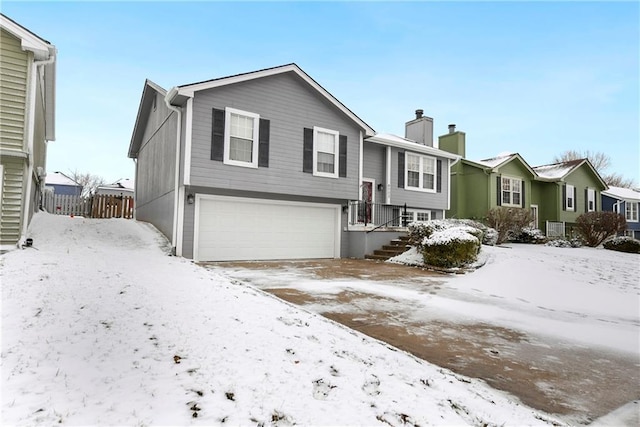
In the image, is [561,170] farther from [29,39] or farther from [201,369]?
[29,39]

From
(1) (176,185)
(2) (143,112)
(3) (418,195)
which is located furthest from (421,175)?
(2) (143,112)

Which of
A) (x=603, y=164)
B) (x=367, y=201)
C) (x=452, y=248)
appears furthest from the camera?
(x=603, y=164)

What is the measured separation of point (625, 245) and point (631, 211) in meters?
20.9

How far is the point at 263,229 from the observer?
12109 millimetres

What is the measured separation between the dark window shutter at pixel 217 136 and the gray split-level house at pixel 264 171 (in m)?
0.03

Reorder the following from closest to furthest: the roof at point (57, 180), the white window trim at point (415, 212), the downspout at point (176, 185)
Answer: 1. the downspout at point (176, 185)
2. the white window trim at point (415, 212)
3. the roof at point (57, 180)

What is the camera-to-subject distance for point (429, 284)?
8.19 metres

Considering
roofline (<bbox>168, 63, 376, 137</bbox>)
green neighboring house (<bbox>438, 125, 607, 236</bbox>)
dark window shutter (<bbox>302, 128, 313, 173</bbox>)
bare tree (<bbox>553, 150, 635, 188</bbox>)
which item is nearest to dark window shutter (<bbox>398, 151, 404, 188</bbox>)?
roofline (<bbox>168, 63, 376, 137</bbox>)

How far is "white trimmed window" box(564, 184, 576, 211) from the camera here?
79.2ft

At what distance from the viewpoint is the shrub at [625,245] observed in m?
14.9

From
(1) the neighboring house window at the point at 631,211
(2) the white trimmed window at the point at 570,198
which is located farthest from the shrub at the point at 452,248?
(1) the neighboring house window at the point at 631,211

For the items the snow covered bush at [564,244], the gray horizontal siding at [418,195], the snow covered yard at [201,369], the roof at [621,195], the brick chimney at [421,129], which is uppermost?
the brick chimney at [421,129]

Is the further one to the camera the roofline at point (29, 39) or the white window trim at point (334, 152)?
the white window trim at point (334, 152)

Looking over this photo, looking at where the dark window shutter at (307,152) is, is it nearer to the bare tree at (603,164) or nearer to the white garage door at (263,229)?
the white garage door at (263,229)
